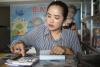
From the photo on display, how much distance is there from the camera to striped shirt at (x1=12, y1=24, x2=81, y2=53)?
8.98ft

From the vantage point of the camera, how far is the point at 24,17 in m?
2.82

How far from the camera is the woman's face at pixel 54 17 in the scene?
2697 millimetres

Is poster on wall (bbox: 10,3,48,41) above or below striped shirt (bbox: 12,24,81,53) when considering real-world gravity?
above

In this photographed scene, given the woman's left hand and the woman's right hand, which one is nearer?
the woman's right hand

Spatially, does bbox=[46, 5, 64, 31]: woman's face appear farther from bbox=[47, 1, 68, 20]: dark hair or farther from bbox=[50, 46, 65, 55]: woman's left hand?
bbox=[50, 46, 65, 55]: woman's left hand

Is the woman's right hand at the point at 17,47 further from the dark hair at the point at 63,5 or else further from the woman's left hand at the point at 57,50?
the dark hair at the point at 63,5

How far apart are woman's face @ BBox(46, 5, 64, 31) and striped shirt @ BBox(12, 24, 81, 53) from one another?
3.5 inches

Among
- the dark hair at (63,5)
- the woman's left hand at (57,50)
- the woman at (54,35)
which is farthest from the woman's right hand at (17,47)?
the dark hair at (63,5)

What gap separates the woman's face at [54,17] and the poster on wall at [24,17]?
0.36 ft

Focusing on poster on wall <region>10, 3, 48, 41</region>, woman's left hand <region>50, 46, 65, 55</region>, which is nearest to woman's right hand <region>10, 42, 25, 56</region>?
poster on wall <region>10, 3, 48, 41</region>

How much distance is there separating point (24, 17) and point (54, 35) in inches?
21.1


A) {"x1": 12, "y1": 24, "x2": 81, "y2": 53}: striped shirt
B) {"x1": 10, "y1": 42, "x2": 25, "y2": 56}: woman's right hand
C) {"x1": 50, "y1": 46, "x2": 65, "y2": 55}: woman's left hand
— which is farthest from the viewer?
{"x1": 12, "y1": 24, "x2": 81, "y2": 53}: striped shirt

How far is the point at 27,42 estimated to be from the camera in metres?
2.76

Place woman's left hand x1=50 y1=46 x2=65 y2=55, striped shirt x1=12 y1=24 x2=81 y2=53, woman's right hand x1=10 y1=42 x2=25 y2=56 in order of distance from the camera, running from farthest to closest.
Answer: striped shirt x1=12 y1=24 x2=81 y2=53 → woman's left hand x1=50 y1=46 x2=65 y2=55 → woman's right hand x1=10 y1=42 x2=25 y2=56
